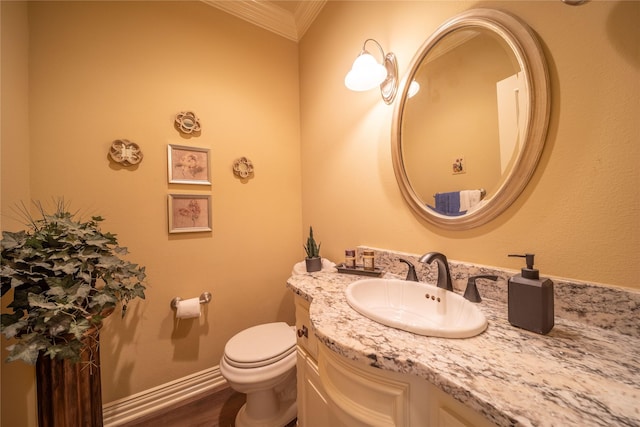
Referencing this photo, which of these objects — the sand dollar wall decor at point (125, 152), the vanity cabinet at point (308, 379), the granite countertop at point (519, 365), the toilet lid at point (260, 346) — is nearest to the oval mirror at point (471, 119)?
the granite countertop at point (519, 365)

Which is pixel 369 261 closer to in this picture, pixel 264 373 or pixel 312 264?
pixel 312 264

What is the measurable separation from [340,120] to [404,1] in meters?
0.61

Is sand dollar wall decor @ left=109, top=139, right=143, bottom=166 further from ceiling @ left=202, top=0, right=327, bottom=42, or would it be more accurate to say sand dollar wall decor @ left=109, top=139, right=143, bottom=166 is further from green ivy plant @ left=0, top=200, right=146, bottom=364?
ceiling @ left=202, top=0, right=327, bottom=42

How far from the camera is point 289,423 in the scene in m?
1.18

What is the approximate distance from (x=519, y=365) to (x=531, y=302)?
0.64 feet

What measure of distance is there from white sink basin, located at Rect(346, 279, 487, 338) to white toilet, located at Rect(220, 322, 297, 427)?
59cm

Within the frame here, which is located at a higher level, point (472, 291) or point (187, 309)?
point (472, 291)

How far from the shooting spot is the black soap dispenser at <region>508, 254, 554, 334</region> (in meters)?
0.52

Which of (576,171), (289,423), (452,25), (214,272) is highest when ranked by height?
(452,25)

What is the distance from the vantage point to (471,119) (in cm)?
80

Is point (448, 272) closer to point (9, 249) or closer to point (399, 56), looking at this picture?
point (399, 56)

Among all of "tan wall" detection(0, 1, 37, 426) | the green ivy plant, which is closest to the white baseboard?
"tan wall" detection(0, 1, 37, 426)

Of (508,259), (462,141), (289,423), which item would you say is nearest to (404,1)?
(462,141)

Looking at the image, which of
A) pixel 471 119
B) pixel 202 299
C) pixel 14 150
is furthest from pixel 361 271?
pixel 14 150
